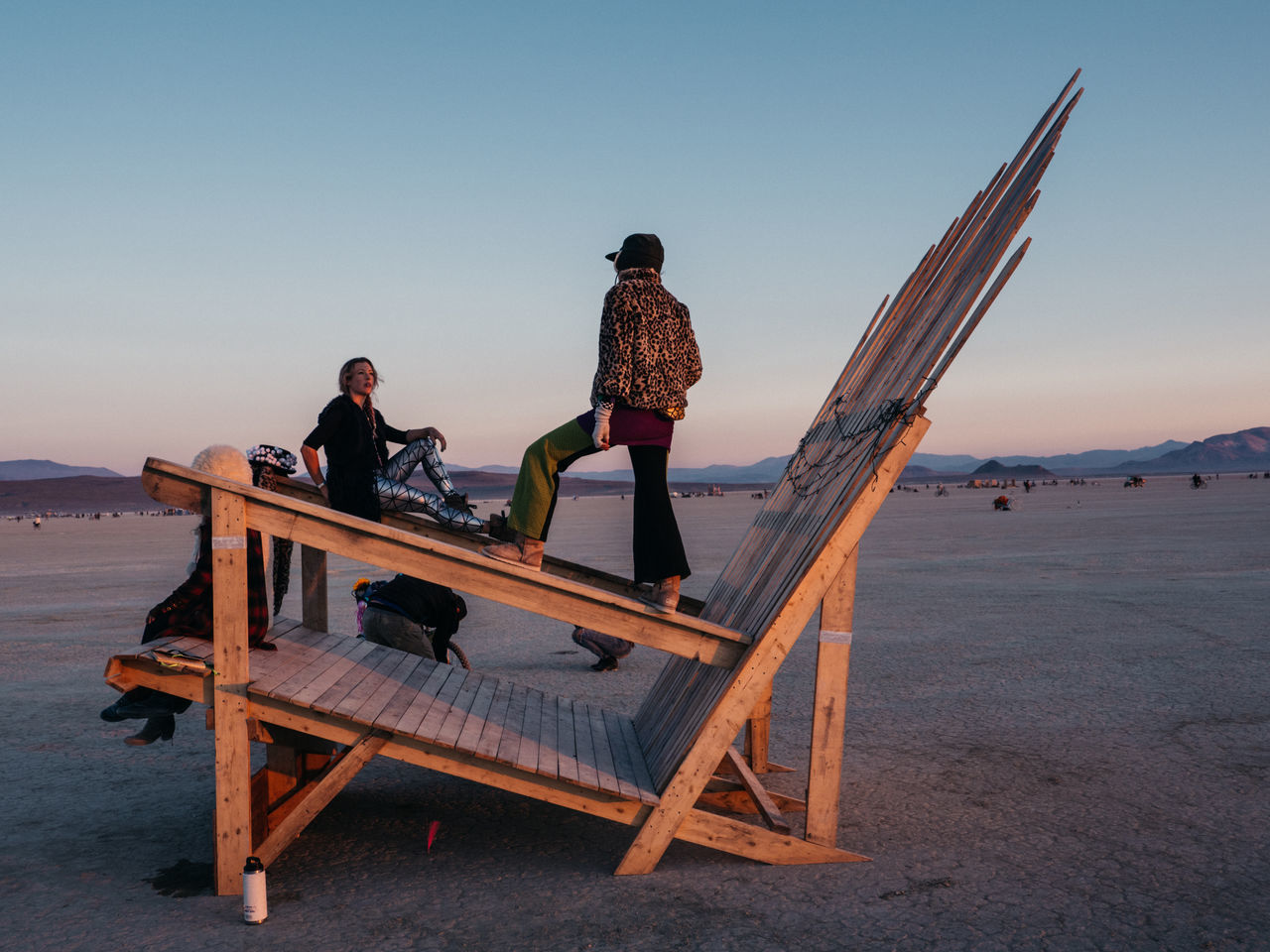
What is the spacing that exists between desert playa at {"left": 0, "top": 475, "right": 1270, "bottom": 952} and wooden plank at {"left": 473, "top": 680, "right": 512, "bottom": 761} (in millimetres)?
595

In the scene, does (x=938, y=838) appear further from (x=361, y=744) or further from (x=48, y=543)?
(x=48, y=543)

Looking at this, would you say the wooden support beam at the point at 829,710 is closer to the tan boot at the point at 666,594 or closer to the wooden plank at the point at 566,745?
the tan boot at the point at 666,594

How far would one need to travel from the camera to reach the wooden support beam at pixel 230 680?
420 centimetres

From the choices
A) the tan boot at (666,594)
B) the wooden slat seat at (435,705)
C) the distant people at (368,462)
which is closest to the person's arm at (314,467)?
the distant people at (368,462)

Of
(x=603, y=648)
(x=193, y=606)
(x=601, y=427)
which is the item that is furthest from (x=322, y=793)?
(x=603, y=648)

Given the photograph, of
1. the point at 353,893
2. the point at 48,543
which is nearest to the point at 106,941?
the point at 353,893

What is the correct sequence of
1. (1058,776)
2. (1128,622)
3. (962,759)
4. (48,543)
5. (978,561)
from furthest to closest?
(48,543)
(978,561)
(1128,622)
(962,759)
(1058,776)

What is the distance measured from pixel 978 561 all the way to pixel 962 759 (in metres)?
14.3

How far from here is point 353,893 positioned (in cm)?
434

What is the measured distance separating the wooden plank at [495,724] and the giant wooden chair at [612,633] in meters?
0.02

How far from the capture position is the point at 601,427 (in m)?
4.70

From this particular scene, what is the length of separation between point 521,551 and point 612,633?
74 cm

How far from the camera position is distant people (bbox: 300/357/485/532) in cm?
676

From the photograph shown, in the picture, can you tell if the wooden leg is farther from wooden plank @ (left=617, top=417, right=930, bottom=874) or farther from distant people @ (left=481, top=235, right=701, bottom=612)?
wooden plank @ (left=617, top=417, right=930, bottom=874)
